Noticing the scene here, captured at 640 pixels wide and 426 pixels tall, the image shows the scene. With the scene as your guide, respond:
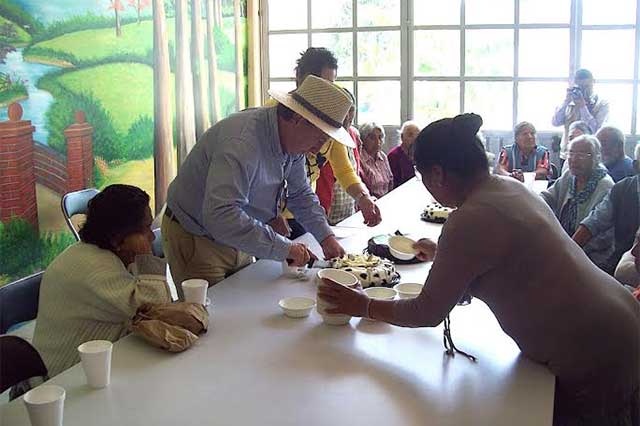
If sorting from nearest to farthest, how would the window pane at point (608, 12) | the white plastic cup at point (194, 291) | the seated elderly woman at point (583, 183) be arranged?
the white plastic cup at point (194, 291) → the seated elderly woman at point (583, 183) → the window pane at point (608, 12)

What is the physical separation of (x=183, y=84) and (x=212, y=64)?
0.49 m

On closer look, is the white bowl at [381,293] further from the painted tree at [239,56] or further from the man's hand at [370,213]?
the painted tree at [239,56]

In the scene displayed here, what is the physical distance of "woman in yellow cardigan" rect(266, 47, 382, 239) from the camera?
301 cm

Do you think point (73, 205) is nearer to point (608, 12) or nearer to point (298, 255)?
point (298, 255)

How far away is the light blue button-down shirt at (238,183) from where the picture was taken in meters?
2.08

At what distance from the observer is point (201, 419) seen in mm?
1356

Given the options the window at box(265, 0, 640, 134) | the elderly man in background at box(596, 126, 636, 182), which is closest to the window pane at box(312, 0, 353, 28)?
the window at box(265, 0, 640, 134)

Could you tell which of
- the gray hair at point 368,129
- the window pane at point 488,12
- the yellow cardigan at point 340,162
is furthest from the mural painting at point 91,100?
the window pane at point 488,12

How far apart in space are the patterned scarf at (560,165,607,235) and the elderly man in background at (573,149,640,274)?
0.17 meters

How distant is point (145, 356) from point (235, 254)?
0.78 m

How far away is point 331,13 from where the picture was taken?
6645 mm

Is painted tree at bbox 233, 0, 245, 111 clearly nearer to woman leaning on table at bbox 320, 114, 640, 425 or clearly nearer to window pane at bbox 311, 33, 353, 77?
window pane at bbox 311, 33, 353, 77

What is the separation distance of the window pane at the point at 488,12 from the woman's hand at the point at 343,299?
5062mm

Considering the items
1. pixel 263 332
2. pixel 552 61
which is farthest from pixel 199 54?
pixel 263 332
